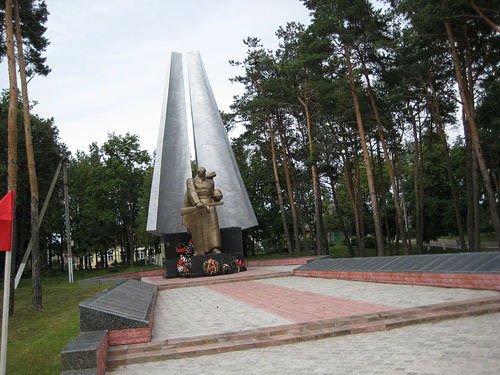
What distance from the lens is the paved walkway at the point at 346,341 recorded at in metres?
3.38

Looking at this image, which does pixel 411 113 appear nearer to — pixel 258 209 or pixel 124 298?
pixel 258 209

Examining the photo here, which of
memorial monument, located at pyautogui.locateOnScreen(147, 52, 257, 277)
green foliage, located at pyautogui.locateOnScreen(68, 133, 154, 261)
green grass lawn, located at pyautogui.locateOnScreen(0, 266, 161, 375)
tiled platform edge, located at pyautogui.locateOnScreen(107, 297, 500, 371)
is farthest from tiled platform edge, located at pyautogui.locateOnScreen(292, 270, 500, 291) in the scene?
green foliage, located at pyautogui.locateOnScreen(68, 133, 154, 261)

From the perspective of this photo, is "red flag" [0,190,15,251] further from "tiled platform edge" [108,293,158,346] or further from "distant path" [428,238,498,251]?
"distant path" [428,238,498,251]

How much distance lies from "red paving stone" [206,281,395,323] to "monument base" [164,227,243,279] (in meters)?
4.51

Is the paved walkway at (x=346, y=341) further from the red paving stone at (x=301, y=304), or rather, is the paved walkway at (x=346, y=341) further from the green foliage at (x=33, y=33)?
the green foliage at (x=33, y=33)

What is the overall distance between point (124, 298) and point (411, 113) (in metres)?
16.4

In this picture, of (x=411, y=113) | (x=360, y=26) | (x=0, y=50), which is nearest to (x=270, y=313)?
(x=0, y=50)

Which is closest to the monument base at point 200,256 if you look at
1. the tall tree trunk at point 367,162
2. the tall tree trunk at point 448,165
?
the tall tree trunk at point 367,162

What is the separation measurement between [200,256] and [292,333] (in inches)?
355

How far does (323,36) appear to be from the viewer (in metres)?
14.9

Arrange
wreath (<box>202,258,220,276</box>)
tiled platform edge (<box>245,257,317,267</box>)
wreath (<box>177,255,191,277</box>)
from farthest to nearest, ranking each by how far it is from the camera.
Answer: tiled platform edge (<box>245,257,317,267</box>) → wreath (<box>177,255,191,277</box>) → wreath (<box>202,258,220,276</box>)

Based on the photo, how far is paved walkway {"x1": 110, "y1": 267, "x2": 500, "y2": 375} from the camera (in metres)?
3.38

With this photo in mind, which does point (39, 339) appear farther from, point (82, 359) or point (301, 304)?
point (301, 304)

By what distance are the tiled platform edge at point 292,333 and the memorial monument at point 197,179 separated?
360 inches
